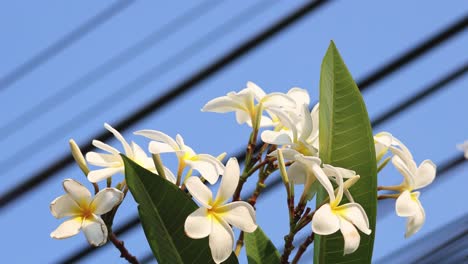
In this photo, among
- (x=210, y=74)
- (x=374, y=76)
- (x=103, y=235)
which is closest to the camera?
(x=103, y=235)

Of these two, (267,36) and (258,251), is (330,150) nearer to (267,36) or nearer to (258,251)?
(258,251)

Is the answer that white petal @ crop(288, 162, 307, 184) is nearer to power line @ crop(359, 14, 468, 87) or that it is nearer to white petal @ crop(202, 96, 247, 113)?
white petal @ crop(202, 96, 247, 113)

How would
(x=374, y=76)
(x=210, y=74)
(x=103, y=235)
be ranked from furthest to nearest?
(x=210, y=74), (x=374, y=76), (x=103, y=235)

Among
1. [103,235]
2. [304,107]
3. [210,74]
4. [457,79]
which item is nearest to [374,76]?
[457,79]

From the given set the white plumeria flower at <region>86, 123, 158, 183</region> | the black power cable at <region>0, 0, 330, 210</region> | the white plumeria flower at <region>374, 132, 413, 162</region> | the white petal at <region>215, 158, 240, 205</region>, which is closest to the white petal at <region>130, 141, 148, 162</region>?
the white plumeria flower at <region>86, 123, 158, 183</region>

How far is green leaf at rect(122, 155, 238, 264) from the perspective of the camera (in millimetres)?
594

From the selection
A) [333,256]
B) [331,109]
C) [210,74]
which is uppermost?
[210,74]

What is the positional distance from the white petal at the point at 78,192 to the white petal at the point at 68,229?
0.01m

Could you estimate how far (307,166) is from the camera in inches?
25.3

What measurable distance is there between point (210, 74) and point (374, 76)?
40 centimetres

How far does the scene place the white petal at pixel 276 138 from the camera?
0.65m

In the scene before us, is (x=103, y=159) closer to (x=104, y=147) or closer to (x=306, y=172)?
(x=104, y=147)

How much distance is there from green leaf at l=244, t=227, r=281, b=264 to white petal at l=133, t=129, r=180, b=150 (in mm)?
110

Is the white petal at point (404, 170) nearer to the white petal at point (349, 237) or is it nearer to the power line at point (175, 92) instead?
the white petal at point (349, 237)
